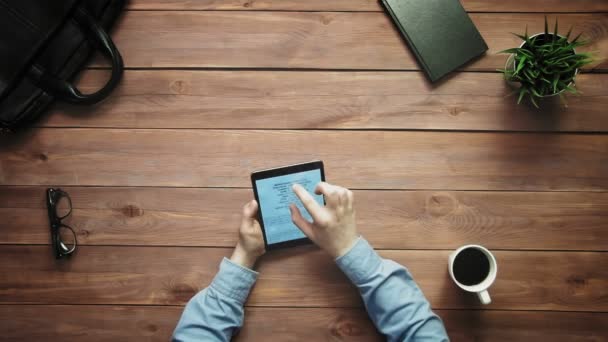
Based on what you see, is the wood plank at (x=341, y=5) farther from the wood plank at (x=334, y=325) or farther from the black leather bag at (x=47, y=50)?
the wood plank at (x=334, y=325)

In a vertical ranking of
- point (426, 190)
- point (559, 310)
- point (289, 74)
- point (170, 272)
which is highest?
point (289, 74)

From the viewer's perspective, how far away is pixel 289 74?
1.08 metres

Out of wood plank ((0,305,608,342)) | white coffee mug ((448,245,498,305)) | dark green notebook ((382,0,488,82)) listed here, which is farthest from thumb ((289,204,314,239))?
dark green notebook ((382,0,488,82))

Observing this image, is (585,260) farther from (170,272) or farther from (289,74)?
(170,272)

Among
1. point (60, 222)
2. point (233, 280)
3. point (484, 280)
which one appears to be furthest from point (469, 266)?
point (60, 222)

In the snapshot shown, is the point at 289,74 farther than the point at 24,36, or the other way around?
the point at 289,74

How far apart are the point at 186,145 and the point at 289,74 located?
1.11ft

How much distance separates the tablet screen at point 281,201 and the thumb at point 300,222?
4cm

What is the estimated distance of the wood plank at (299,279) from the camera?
1064 millimetres

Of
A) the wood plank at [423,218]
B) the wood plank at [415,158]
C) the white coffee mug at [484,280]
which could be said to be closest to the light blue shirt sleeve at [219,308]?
the wood plank at [423,218]

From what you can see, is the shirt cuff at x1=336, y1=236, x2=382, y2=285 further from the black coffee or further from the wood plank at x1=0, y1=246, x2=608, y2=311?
the black coffee

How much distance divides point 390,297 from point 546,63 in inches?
26.3

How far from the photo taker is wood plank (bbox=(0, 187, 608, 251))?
1070 millimetres

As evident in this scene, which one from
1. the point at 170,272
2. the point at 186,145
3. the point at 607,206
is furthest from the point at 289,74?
the point at 607,206
